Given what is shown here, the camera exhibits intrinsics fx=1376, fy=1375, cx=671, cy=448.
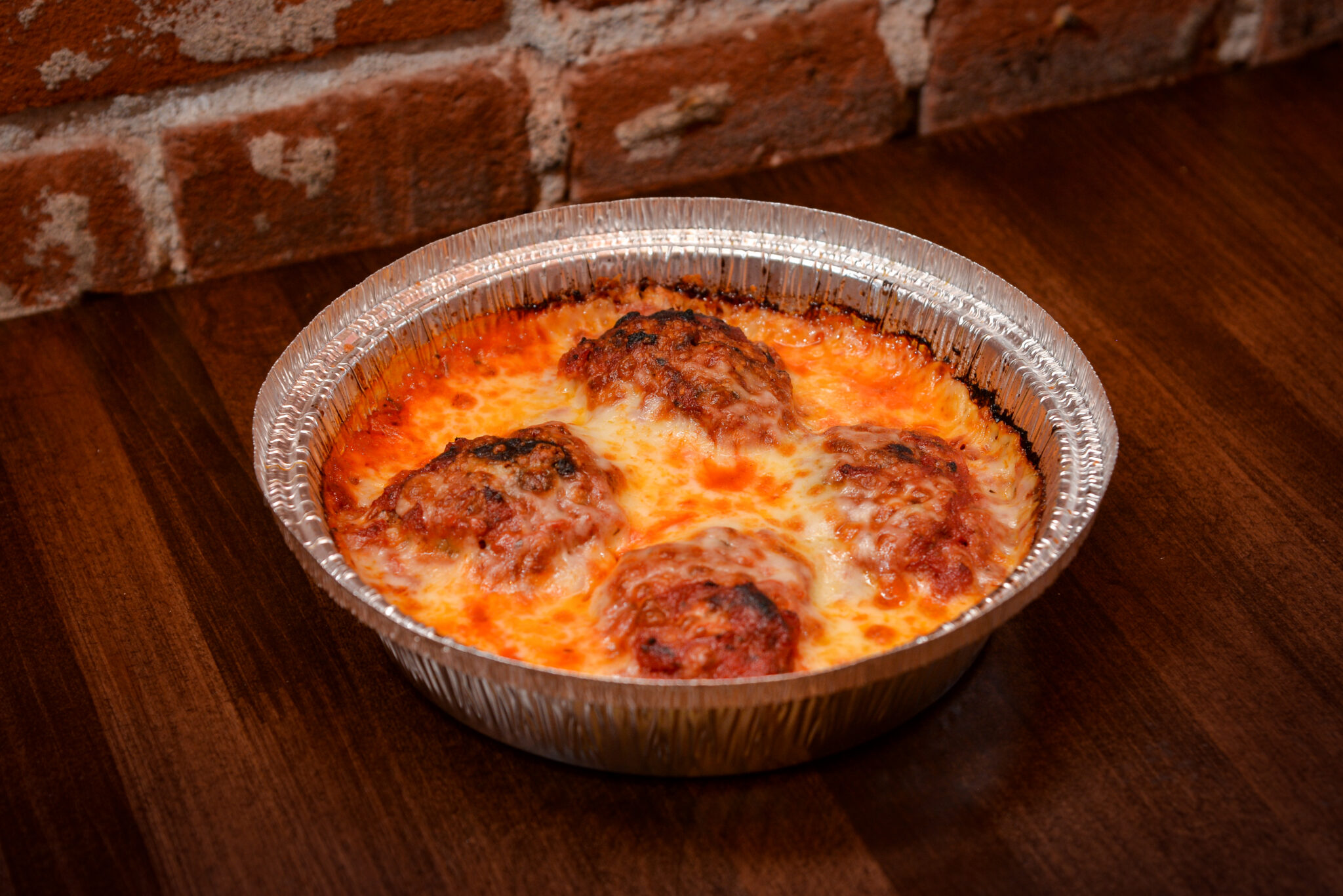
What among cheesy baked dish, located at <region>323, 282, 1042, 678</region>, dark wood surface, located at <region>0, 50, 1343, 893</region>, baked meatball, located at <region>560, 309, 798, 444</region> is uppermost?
baked meatball, located at <region>560, 309, 798, 444</region>

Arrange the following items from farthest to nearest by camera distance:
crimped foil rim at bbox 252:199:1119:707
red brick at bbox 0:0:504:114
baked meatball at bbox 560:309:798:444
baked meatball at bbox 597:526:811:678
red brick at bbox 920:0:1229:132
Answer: red brick at bbox 920:0:1229:132
red brick at bbox 0:0:504:114
baked meatball at bbox 560:309:798:444
baked meatball at bbox 597:526:811:678
crimped foil rim at bbox 252:199:1119:707

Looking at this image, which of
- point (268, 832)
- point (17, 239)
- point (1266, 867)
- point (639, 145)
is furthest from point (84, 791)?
point (639, 145)

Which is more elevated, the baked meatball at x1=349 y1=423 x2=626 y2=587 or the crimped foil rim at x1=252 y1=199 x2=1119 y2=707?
the crimped foil rim at x1=252 y1=199 x2=1119 y2=707

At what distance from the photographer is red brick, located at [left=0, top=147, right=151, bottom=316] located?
82.4 inches

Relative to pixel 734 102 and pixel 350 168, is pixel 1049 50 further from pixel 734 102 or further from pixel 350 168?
pixel 350 168

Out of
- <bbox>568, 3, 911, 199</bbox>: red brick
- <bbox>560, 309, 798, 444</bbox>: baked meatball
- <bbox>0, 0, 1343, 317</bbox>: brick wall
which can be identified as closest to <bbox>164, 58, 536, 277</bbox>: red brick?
<bbox>0, 0, 1343, 317</bbox>: brick wall

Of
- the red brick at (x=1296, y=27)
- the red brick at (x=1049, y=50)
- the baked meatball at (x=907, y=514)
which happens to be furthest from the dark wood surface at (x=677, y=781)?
the red brick at (x=1296, y=27)

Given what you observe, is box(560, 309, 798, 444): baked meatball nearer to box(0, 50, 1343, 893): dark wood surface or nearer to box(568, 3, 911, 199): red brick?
box(0, 50, 1343, 893): dark wood surface

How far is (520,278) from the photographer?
1938 millimetres

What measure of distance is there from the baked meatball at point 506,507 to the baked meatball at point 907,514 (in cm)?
28

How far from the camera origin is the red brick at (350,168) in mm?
2191

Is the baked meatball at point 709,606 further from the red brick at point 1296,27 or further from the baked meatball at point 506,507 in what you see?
the red brick at point 1296,27

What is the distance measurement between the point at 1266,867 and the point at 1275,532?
55 centimetres

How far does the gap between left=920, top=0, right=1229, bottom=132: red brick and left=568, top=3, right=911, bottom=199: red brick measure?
0.12 m
